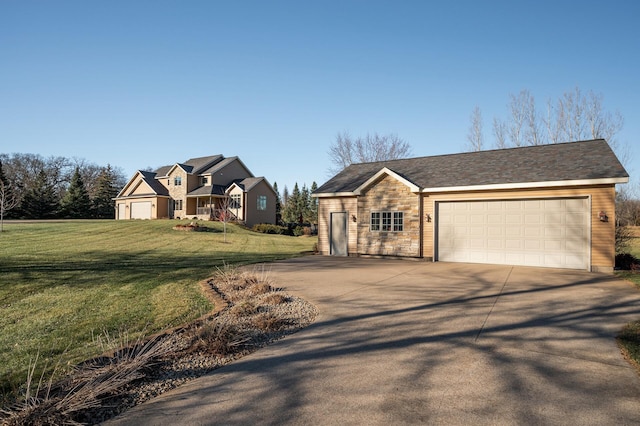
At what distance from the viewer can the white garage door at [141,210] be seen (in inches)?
1486

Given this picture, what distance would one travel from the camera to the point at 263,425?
2.97 meters

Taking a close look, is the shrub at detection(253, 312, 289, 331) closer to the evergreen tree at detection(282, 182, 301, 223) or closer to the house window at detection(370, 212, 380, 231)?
the house window at detection(370, 212, 380, 231)

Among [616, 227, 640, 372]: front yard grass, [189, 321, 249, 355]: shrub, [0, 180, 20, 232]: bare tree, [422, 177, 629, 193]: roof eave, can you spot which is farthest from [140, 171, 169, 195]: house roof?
[616, 227, 640, 372]: front yard grass

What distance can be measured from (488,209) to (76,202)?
48127 millimetres

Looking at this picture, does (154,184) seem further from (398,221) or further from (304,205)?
(398,221)

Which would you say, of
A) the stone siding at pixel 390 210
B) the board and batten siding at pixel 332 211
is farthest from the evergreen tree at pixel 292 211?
the stone siding at pixel 390 210

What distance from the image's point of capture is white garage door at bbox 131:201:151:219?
37.8m

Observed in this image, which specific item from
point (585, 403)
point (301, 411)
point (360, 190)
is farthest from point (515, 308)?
point (360, 190)

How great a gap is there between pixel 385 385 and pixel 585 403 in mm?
1781

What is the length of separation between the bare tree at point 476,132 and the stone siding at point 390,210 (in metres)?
18.3

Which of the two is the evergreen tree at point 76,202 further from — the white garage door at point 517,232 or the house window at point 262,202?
the white garage door at point 517,232

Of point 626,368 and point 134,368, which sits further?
point 626,368

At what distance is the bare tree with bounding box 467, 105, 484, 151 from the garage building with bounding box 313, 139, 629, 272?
1543 centimetres

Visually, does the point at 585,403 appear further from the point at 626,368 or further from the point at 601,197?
the point at 601,197
